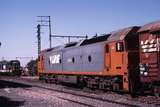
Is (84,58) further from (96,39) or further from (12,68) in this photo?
(12,68)

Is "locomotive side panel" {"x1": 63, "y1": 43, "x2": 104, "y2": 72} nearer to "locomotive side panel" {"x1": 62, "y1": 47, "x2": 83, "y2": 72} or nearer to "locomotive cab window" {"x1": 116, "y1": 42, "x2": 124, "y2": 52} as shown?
"locomotive side panel" {"x1": 62, "y1": 47, "x2": 83, "y2": 72}

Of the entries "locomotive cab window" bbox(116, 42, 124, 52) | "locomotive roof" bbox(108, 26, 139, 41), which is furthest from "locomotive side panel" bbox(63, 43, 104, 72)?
"locomotive cab window" bbox(116, 42, 124, 52)

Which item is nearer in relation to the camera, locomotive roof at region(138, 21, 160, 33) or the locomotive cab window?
locomotive roof at region(138, 21, 160, 33)

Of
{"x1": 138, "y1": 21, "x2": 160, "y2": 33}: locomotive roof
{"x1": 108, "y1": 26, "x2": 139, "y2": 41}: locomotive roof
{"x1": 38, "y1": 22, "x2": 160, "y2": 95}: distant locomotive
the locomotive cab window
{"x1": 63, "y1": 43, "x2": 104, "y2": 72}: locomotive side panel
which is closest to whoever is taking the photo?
{"x1": 138, "y1": 21, "x2": 160, "y2": 33}: locomotive roof

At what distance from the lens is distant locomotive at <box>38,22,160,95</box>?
2138cm

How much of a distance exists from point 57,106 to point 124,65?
18.4 ft

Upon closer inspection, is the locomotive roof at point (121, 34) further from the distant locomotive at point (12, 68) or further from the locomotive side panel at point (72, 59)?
the distant locomotive at point (12, 68)

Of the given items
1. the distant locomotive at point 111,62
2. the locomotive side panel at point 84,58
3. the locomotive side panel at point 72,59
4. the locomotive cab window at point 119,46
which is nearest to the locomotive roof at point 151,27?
the distant locomotive at point 111,62

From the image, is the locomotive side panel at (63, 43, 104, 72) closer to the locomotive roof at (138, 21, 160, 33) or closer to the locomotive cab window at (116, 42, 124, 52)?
the locomotive cab window at (116, 42, 124, 52)

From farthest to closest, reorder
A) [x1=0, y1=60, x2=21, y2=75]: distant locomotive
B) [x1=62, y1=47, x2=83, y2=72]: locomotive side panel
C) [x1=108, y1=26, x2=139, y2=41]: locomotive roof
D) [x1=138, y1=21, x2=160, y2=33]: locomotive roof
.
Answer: [x1=0, y1=60, x2=21, y2=75]: distant locomotive, [x1=62, y1=47, x2=83, y2=72]: locomotive side panel, [x1=108, y1=26, x2=139, y2=41]: locomotive roof, [x1=138, y1=21, x2=160, y2=33]: locomotive roof

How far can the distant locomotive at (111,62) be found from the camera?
21.4m

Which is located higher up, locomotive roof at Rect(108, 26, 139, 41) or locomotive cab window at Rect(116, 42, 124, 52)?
locomotive roof at Rect(108, 26, 139, 41)

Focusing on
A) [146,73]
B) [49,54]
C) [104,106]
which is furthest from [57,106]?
[49,54]

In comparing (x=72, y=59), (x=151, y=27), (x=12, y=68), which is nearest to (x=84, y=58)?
(x=72, y=59)
